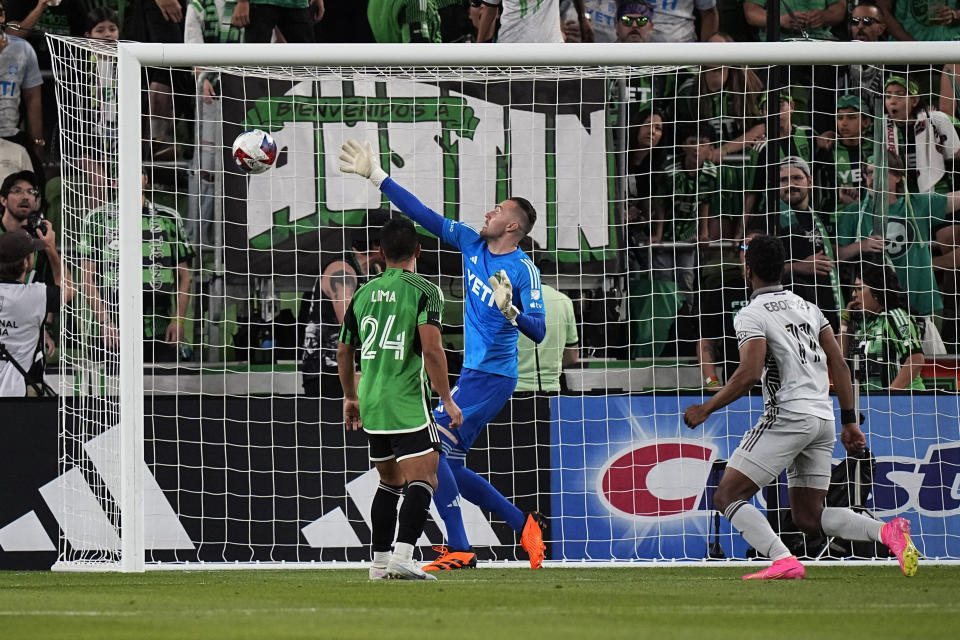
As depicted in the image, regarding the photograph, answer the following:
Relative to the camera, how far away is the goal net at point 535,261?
9.36 meters

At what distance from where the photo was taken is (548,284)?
10633 mm

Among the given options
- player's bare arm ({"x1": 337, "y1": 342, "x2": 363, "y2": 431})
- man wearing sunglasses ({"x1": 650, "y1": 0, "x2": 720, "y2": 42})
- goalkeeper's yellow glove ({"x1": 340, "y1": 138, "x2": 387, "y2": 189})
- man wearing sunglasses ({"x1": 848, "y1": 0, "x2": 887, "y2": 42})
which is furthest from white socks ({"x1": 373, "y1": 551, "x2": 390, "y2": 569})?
man wearing sunglasses ({"x1": 848, "y1": 0, "x2": 887, "y2": 42})

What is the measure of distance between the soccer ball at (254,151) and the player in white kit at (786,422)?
127 inches

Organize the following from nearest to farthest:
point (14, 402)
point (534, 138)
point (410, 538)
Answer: point (410, 538), point (14, 402), point (534, 138)

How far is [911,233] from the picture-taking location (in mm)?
10867

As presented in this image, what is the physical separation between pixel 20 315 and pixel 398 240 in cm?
454

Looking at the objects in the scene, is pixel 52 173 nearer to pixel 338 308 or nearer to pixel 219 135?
pixel 219 135

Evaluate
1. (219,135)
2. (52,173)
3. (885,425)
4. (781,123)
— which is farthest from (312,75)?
(885,425)

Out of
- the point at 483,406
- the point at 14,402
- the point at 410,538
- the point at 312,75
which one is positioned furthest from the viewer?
the point at 312,75

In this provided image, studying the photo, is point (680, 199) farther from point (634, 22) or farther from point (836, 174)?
point (634, 22)

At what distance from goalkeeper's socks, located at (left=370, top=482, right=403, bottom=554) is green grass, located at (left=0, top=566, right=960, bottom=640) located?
0.85ft

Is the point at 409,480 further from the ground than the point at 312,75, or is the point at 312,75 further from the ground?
the point at 312,75

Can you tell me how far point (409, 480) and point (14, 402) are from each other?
360 centimetres

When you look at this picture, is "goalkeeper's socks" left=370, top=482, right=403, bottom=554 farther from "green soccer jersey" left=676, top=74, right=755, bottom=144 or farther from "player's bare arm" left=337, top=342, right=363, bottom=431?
"green soccer jersey" left=676, top=74, right=755, bottom=144
